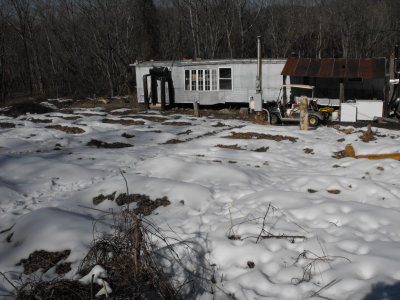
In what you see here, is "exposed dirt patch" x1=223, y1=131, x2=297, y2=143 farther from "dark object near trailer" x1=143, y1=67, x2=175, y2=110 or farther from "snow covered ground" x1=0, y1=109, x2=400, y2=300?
"dark object near trailer" x1=143, y1=67, x2=175, y2=110

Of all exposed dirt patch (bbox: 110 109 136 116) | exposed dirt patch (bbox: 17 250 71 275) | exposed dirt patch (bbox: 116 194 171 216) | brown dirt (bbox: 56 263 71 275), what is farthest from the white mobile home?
brown dirt (bbox: 56 263 71 275)

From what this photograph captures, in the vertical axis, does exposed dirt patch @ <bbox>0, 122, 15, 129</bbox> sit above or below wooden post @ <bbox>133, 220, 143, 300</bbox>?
above

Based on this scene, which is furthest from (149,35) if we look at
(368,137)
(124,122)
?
(368,137)

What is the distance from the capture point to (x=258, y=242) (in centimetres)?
431

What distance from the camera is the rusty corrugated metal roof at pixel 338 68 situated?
15805 mm

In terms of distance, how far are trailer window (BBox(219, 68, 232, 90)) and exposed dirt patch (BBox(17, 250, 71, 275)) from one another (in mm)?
16860

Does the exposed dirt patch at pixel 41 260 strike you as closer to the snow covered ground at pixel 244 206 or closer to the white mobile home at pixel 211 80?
the snow covered ground at pixel 244 206

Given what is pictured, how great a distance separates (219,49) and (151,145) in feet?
90.1

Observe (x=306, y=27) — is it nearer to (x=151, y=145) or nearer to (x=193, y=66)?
(x=193, y=66)

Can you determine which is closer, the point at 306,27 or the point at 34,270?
the point at 34,270

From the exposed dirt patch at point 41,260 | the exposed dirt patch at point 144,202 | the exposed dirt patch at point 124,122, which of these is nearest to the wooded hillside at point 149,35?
the exposed dirt patch at point 124,122

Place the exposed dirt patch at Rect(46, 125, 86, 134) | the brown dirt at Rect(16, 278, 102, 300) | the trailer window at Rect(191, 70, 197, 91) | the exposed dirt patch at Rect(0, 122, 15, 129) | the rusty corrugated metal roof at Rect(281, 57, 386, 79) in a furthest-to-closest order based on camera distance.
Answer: the trailer window at Rect(191, 70, 197, 91), the rusty corrugated metal roof at Rect(281, 57, 386, 79), the exposed dirt patch at Rect(0, 122, 15, 129), the exposed dirt patch at Rect(46, 125, 86, 134), the brown dirt at Rect(16, 278, 102, 300)

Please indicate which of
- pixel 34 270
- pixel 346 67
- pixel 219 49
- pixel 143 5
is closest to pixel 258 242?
pixel 34 270

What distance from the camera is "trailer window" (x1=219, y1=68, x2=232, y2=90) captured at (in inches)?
771
